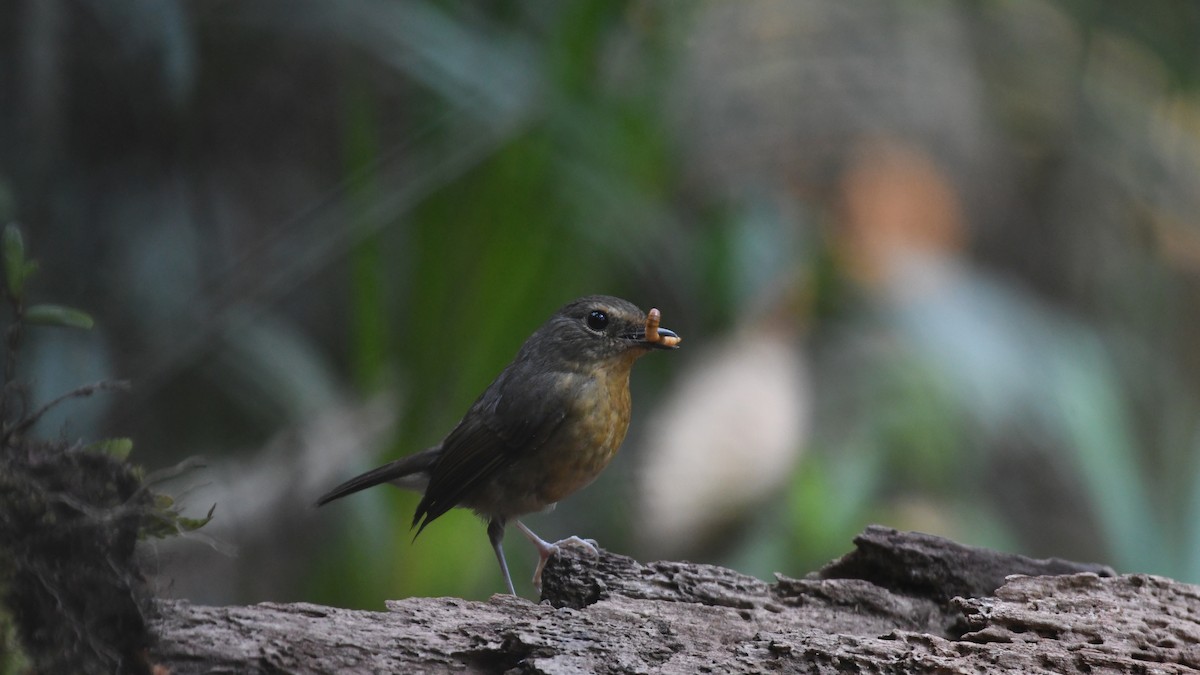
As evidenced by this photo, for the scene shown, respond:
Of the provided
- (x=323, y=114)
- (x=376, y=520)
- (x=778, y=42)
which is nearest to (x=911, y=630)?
(x=376, y=520)

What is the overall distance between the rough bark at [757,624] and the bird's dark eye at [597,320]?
0.74 metres

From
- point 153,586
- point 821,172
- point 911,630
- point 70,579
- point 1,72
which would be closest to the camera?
point 70,579

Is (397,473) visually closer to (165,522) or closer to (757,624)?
(757,624)

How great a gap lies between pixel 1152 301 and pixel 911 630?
5.20 metres

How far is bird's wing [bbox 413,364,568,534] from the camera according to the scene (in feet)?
9.95

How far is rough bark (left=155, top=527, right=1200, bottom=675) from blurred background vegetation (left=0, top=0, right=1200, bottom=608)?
68.7 inches

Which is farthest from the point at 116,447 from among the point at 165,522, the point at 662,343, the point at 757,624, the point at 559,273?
the point at 559,273

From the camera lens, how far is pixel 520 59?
5141 millimetres

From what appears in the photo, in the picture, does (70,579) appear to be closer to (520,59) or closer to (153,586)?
(153,586)

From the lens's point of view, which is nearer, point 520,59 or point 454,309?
point 454,309

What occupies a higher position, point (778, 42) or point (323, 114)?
point (778, 42)

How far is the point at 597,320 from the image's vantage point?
3170mm

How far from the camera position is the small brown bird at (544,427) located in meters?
3.04

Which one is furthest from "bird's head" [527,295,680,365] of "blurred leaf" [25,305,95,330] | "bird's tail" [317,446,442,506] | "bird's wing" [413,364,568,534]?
"blurred leaf" [25,305,95,330]
